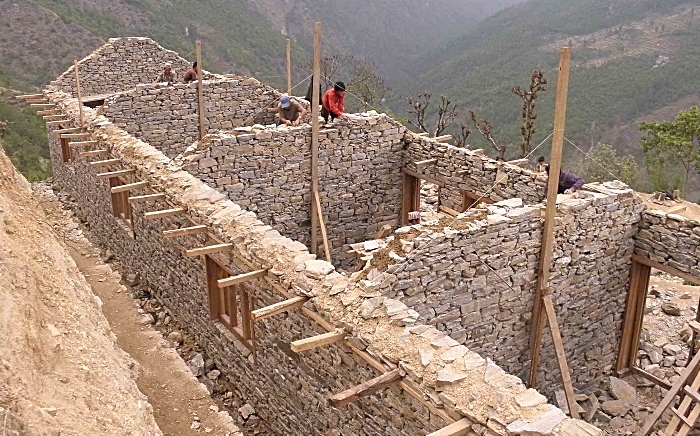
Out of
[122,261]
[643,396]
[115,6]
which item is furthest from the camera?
[115,6]

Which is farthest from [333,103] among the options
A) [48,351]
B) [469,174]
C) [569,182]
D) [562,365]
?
[48,351]

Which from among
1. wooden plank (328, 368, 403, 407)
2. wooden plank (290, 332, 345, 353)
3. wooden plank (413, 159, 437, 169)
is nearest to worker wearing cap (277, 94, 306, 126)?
wooden plank (413, 159, 437, 169)

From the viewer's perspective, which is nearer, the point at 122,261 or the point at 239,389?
the point at 239,389

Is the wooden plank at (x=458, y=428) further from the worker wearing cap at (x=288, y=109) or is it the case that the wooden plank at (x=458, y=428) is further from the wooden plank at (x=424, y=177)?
the worker wearing cap at (x=288, y=109)

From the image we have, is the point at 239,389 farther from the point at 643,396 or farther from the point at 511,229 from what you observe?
the point at 643,396

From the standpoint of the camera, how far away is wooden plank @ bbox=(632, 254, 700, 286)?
28.8 ft

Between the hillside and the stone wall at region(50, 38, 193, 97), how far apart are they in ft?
97.4

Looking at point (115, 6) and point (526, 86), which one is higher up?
point (115, 6)

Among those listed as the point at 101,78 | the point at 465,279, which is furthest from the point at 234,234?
the point at 101,78

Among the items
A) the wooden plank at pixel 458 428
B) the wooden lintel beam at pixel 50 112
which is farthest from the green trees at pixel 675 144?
the wooden plank at pixel 458 428

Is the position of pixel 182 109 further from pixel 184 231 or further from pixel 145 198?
pixel 184 231

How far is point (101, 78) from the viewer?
17781 mm

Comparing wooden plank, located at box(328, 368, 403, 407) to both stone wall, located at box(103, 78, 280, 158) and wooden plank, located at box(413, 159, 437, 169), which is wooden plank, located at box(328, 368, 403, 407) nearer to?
wooden plank, located at box(413, 159, 437, 169)

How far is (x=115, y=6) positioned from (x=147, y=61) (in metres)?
35.5
